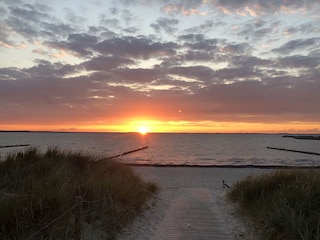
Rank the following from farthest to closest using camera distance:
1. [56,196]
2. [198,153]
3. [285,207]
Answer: [198,153] → [285,207] → [56,196]

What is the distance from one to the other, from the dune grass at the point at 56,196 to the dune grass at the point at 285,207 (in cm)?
354

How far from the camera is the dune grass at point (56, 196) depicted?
257 inches

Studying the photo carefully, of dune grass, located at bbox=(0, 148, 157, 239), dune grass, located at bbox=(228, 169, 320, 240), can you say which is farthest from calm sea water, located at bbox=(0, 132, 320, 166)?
dune grass, located at bbox=(228, 169, 320, 240)

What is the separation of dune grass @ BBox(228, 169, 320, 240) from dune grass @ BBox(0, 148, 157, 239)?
11.6ft

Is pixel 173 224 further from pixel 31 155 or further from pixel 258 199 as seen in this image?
pixel 31 155

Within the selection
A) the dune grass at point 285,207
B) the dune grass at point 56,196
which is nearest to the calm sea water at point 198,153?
the dune grass at point 56,196

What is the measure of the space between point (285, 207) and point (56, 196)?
513 cm

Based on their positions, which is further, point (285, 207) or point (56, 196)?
point (285, 207)

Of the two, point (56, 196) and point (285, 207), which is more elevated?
point (56, 196)

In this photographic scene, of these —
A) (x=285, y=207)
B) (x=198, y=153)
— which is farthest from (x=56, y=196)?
(x=198, y=153)

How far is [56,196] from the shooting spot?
7.32 metres

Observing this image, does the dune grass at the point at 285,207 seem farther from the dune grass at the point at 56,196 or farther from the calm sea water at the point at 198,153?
the calm sea water at the point at 198,153

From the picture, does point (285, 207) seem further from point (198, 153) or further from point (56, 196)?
point (198, 153)

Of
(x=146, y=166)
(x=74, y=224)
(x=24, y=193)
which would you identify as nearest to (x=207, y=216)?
(x=74, y=224)
